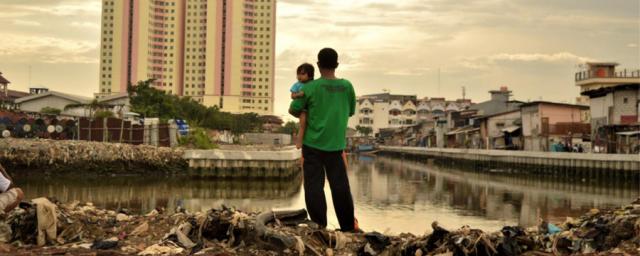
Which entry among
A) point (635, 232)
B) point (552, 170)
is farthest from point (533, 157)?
point (635, 232)

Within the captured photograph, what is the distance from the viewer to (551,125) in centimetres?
4341

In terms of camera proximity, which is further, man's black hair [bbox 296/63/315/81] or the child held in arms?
man's black hair [bbox 296/63/315/81]

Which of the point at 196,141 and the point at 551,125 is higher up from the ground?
the point at 551,125

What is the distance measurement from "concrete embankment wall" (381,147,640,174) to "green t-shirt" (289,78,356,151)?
1025 inches

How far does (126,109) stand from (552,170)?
2912 centimetres

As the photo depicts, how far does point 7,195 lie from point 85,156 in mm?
21684

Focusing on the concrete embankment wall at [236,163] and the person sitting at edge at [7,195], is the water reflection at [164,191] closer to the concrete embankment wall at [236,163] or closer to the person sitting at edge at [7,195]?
the concrete embankment wall at [236,163]

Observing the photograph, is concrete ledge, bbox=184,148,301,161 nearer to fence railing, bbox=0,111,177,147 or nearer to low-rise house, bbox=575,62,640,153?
fence railing, bbox=0,111,177,147

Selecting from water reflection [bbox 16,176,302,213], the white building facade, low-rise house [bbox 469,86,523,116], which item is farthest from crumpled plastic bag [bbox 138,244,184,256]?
the white building facade

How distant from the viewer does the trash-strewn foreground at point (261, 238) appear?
4957 millimetres

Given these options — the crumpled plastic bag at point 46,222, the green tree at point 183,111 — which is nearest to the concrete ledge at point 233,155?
the green tree at point 183,111

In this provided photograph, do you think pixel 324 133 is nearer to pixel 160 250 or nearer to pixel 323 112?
pixel 323 112

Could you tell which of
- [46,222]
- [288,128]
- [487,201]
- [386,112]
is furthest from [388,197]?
[386,112]

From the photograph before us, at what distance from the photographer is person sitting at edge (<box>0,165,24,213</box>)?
5.09 m
